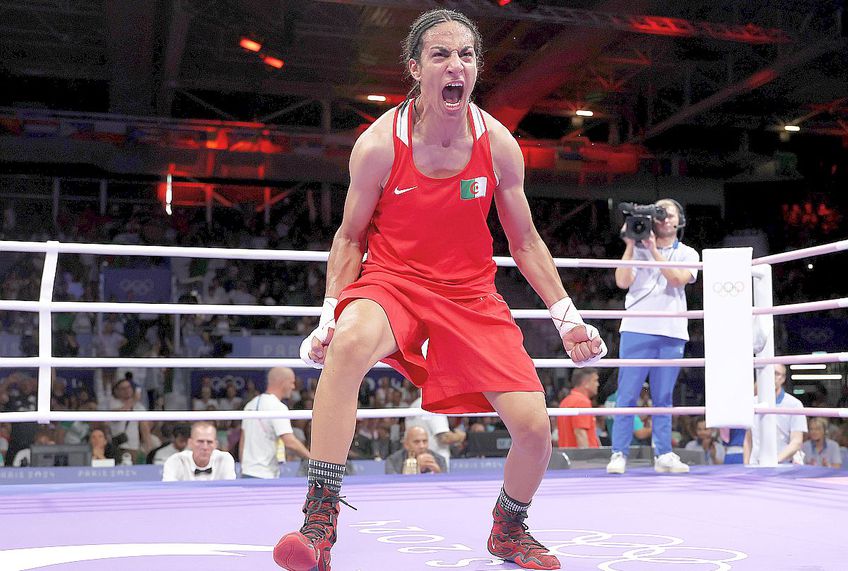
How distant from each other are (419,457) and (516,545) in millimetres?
2857

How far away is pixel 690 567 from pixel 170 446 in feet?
20.3

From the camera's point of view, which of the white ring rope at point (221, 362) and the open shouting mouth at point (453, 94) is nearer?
the open shouting mouth at point (453, 94)

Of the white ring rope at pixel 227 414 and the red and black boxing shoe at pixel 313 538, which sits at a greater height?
the white ring rope at pixel 227 414

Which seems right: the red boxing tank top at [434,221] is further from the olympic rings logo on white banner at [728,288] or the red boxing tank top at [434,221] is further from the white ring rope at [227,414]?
the olympic rings logo on white banner at [728,288]

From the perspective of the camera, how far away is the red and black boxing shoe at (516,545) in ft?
5.75

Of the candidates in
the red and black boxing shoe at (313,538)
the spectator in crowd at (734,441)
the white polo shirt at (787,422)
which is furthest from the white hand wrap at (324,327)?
the white polo shirt at (787,422)

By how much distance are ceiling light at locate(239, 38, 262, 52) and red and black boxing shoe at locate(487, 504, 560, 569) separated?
8672mm

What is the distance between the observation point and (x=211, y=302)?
11.2m

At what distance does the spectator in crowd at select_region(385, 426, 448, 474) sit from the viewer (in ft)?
15.2

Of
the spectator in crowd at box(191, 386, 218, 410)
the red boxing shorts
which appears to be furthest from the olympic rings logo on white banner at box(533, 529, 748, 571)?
the spectator in crowd at box(191, 386, 218, 410)

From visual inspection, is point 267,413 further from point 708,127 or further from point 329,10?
point 708,127

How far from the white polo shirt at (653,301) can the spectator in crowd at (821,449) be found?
3.41 m

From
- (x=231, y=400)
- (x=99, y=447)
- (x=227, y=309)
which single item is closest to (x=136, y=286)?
(x=231, y=400)

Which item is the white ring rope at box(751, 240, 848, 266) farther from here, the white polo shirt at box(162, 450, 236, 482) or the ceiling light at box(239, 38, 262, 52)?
the ceiling light at box(239, 38, 262, 52)
